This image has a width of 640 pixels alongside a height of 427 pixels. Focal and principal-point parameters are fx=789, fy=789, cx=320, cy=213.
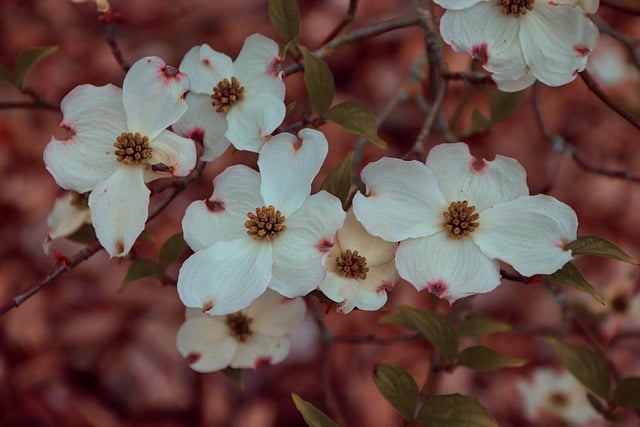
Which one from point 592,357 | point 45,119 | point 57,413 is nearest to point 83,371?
point 57,413

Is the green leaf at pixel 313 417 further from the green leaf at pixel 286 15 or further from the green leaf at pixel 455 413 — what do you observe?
the green leaf at pixel 286 15

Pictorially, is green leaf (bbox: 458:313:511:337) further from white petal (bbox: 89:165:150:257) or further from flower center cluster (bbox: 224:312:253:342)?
white petal (bbox: 89:165:150:257)

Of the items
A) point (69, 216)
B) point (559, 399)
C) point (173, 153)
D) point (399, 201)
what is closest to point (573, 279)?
point (399, 201)

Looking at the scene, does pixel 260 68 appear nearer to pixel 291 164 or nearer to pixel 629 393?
pixel 291 164

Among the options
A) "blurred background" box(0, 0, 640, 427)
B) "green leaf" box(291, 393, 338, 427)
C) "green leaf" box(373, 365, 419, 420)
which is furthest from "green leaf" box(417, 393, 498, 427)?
"blurred background" box(0, 0, 640, 427)

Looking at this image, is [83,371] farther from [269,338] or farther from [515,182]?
[515,182]

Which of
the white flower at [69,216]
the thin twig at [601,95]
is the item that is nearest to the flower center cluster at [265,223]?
the white flower at [69,216]
